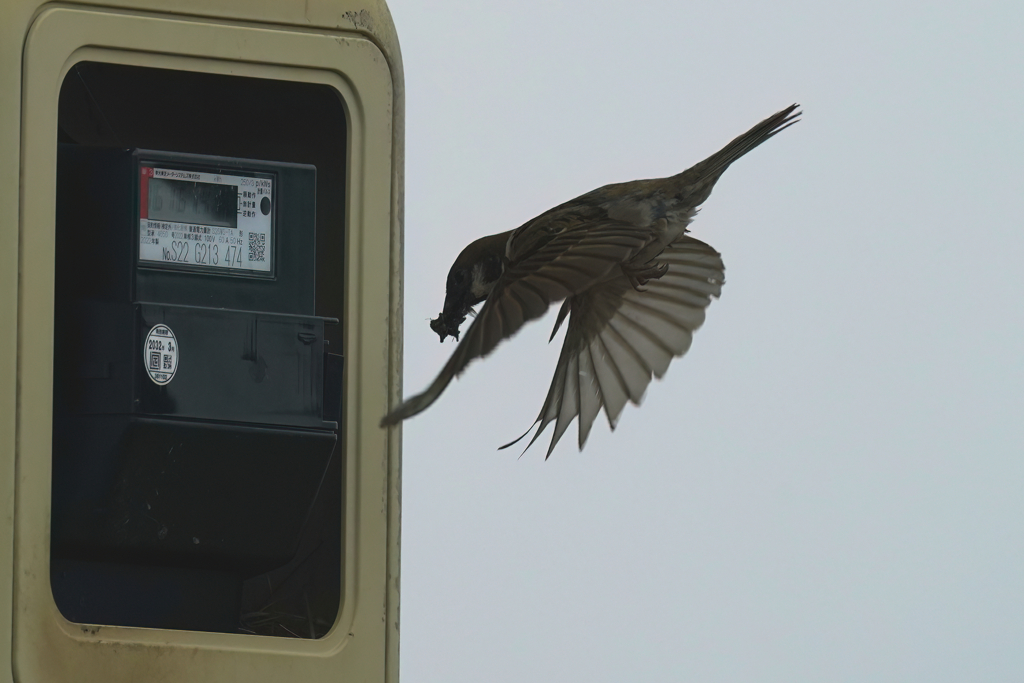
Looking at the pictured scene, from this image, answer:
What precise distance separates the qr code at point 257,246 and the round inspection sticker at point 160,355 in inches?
6.2

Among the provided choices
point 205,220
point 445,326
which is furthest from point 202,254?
point 445,326

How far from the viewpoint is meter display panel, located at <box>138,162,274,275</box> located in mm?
1749

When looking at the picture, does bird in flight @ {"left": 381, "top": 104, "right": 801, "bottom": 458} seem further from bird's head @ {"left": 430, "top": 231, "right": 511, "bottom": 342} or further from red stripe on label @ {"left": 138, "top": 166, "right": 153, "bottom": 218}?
red stripe on label @ {"left": 138, "top": 166, "right": 153, "bottom": 218}

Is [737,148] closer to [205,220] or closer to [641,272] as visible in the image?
[641,272]

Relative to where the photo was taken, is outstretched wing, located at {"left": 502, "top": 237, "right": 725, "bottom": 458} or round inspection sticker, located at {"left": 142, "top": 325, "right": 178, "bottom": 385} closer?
round inspection sticker, located at {"left": 142, "top": 325, "right": 178, "bottom": 385}

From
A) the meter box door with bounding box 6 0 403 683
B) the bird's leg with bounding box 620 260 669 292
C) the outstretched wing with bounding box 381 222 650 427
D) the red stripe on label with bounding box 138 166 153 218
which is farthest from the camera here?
the bird's leg with bounding box 620 260 669 292

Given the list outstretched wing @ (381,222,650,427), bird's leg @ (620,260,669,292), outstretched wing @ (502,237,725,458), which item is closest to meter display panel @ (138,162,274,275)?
outstretched wing @ (381,222,650,427)

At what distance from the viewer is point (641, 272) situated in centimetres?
246

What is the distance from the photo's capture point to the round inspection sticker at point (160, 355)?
5.52ft

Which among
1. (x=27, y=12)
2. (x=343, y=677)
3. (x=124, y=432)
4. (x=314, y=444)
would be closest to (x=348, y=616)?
(x=343, y=677)

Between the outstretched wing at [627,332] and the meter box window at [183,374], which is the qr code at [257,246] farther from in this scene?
the outstretched wing at [627,332]

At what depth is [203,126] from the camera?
203 centimetres

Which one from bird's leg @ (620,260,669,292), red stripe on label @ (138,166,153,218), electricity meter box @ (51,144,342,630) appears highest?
red stripe on label @ (138,166,153,218)

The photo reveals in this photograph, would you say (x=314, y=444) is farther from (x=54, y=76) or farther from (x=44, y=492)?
(x=54, y=76)
